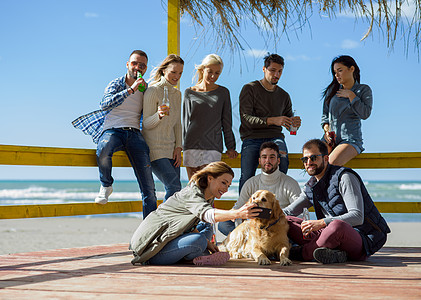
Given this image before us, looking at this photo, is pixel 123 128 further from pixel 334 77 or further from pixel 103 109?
pixel 334 77

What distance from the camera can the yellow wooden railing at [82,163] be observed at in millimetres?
4348

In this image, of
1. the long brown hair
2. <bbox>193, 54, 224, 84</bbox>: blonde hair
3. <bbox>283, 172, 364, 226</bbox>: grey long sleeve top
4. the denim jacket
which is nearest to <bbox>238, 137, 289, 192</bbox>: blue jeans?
the denim jacket

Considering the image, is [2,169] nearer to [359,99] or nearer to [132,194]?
[132,194]

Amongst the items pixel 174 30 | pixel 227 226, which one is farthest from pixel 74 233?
pixel 227 226

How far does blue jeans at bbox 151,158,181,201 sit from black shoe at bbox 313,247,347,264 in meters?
1.49

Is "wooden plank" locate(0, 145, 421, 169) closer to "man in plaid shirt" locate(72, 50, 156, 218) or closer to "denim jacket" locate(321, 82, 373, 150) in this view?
"man in plaid shirt" locate(72, 50, 156, 218)

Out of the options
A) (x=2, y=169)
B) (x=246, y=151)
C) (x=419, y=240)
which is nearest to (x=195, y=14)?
(x=246, y=151)

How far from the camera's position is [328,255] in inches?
144

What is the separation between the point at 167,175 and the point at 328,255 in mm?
1701

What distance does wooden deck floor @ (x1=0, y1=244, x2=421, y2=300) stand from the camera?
8.00 ft

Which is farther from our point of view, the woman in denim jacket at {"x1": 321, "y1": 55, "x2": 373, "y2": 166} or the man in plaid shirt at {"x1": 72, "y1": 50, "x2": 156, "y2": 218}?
the woman in denim jacket at {"x1": 321, "y1": 55, "x2": 373, "y2": 166}

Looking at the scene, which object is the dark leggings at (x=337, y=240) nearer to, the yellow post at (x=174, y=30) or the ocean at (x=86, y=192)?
the yellow post at (x=174, y=30)

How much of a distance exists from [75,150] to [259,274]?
246 centimetres

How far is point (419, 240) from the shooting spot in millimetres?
13859
